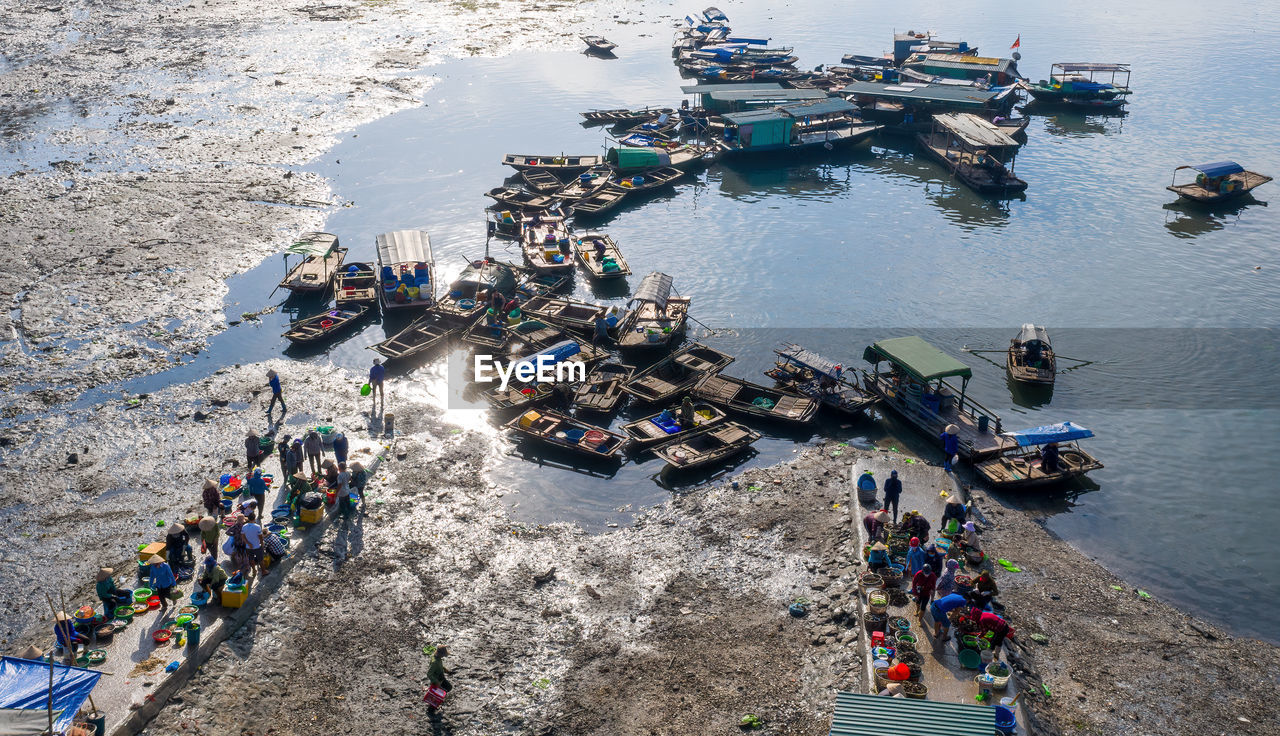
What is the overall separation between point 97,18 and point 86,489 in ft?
264

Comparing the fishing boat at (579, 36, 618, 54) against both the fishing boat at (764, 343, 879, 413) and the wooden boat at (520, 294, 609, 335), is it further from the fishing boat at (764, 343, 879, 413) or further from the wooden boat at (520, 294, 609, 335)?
the fishing boat at (764, 343, 879, 413)

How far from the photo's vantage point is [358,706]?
21.7 metres

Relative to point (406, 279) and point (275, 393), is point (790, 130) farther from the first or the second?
point (275, 393)

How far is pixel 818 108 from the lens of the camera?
63.6 m

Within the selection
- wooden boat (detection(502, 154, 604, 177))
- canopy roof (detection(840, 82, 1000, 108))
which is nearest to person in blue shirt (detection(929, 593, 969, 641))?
wooden boat (detection(502, 154, 604, 177))

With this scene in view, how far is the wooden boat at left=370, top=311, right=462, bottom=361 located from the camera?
38312 millimetres

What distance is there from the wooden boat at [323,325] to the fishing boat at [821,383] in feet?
63.5

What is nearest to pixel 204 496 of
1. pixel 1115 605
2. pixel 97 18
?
pixel 1115 605

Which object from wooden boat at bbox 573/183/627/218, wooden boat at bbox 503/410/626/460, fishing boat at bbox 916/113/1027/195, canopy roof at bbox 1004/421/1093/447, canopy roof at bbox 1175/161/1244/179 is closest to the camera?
canopy roof at bbox 1004/421/1093/447

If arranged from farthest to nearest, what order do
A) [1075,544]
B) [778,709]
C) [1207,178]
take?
[1207,178]
[1075,544]
[778,709]

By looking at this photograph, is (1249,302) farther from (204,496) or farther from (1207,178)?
(204,496)

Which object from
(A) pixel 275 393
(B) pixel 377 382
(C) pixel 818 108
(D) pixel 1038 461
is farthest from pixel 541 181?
(D) pixel 1038 461

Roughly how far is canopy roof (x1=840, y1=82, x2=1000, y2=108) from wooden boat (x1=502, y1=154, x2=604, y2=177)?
2243 cm

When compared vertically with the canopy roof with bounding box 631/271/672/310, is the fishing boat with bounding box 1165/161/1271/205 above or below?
→ above
